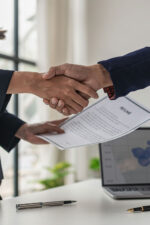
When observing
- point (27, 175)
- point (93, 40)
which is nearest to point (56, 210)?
point (27, 175)

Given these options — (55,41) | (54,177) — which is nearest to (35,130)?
(54,177)

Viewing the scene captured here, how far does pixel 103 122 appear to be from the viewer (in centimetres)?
113

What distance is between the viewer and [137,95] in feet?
12.0

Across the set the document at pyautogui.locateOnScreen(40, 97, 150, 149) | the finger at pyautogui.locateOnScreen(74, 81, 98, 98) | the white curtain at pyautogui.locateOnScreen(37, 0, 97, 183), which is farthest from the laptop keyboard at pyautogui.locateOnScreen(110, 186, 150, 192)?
the white curtain at pyautogui.locateOnScreen(37, 0, 97, 183)

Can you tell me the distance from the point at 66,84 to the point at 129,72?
24cm

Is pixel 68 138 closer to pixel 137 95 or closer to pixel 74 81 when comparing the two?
pixel 74 81

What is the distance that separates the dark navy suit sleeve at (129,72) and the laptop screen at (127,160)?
34 centimetres

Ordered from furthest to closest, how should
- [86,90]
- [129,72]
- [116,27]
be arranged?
1. [116,27]
2. [86,90]
3. [129,72]

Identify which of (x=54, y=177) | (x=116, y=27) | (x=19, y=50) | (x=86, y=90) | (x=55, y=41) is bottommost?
(x=54, y=177)

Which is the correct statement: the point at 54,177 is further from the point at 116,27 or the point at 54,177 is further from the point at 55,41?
the point at 116,27

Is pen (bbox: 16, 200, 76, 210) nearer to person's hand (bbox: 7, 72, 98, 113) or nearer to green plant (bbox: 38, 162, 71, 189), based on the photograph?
→ person's hand (bbox: 7, 72, 98, 113)

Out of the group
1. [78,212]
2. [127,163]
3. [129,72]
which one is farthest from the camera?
[127,163]

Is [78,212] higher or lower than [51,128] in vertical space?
lower

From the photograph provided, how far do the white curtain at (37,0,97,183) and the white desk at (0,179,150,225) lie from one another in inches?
113
